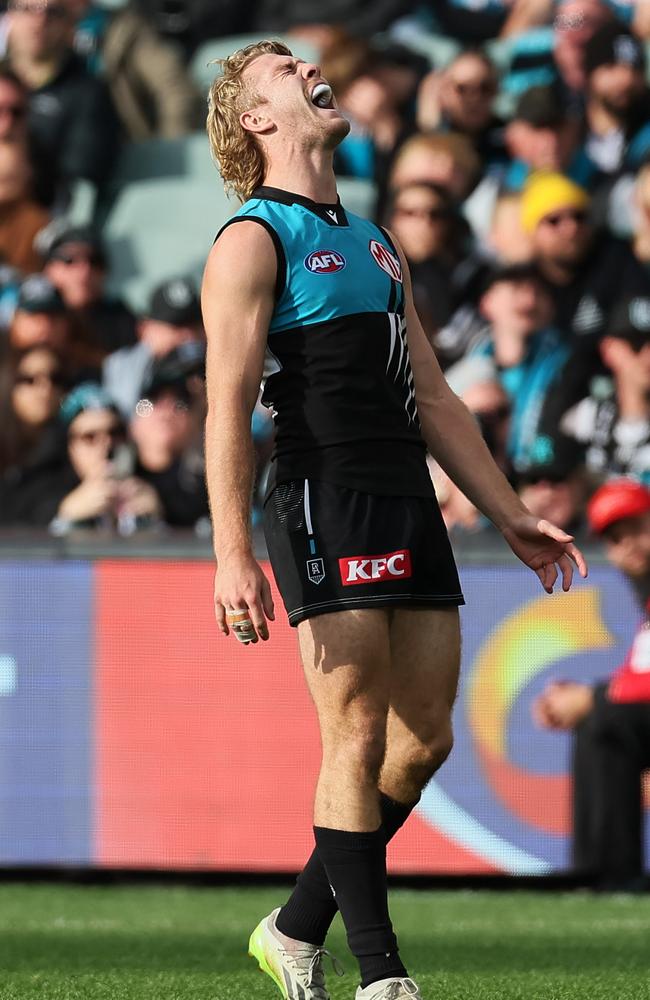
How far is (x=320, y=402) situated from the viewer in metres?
3.82

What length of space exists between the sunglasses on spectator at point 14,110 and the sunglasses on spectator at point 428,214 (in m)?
2.71

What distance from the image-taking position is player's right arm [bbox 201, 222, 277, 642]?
3686 millimetres

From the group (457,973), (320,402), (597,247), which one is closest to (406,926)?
(457,973)

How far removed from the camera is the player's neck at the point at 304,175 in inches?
157

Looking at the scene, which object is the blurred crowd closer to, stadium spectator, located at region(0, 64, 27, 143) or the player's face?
stadium spectator, located at region(0, 64, 27, 143)

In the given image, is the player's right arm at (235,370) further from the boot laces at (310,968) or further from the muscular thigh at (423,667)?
the boot laces at (310,968)

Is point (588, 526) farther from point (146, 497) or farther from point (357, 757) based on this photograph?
point (357, 757)

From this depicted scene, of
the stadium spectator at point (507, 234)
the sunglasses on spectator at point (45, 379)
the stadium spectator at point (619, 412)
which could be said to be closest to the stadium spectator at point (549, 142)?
the stadium spectator at point (507, 234)

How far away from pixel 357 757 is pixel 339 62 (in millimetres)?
7453

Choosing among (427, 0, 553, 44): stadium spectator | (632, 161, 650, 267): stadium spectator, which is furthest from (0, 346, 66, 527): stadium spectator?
(427, 0, 553, 44): stadium spectator

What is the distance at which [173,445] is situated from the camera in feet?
27.9

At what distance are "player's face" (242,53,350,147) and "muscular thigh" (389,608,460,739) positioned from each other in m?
1.13

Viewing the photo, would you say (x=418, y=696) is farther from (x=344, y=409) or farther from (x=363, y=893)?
(x=344, y=409)

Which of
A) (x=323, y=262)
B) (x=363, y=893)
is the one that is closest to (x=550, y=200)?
(x=323, y=262)
